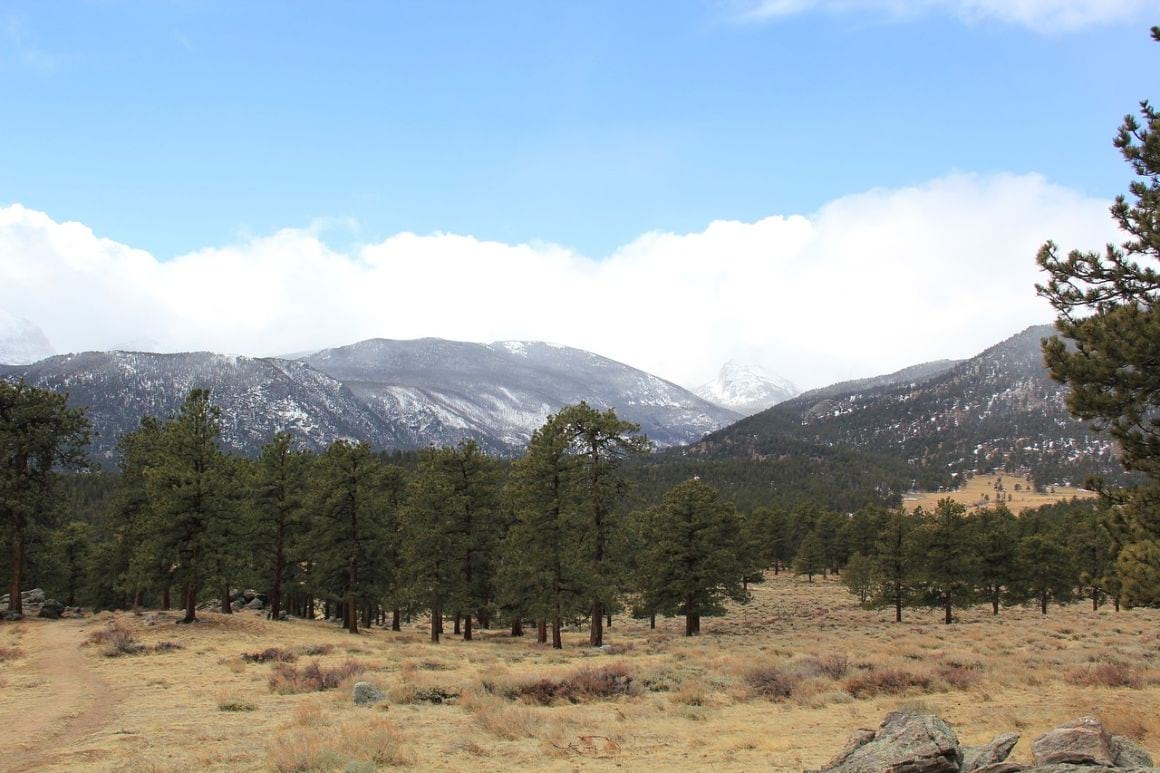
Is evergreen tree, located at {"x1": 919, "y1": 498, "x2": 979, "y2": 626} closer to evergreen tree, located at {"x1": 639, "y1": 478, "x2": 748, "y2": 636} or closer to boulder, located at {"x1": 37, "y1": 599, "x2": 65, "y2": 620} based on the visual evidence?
evergreen tree, located at {"x1": 639, "y1": 478, "x2": 748, "y2": 636}

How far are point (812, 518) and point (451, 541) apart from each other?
83.9 meters

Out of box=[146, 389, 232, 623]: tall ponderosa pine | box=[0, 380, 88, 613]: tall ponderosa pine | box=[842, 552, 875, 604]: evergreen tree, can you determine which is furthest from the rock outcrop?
box=[842, 552, 875, 604]: evergreen tree

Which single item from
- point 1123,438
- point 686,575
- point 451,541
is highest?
point 1123,438

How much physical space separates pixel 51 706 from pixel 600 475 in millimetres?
24699

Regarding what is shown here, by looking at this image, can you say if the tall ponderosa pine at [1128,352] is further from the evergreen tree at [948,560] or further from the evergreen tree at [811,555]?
the evergreen tree at [811,555]

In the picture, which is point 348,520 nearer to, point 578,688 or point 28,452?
point 28,452

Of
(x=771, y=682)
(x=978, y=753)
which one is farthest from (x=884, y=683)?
(x=978, y=753)

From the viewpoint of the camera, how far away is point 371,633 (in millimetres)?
43125

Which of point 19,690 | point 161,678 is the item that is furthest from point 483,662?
point 19,690

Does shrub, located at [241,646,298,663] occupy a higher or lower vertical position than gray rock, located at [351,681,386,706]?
lower

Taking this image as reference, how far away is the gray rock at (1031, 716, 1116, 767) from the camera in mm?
9012

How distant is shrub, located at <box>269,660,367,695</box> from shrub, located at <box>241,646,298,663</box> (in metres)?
4.65

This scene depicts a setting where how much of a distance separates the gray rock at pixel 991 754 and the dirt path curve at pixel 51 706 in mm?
15367

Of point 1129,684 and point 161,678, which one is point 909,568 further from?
point 161,678
